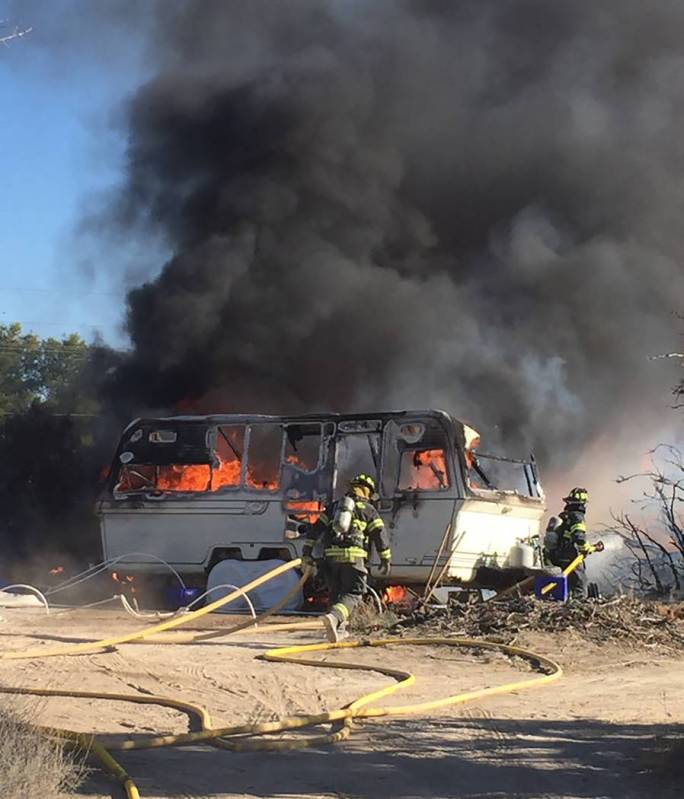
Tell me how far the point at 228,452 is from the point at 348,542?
2.78 meters

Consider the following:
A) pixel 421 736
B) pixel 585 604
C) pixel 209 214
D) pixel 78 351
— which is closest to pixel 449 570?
pixel 585 604

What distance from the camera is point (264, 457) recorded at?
1120 centimetres

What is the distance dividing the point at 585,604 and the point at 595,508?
13775mm

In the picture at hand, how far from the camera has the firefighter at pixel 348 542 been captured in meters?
8.99

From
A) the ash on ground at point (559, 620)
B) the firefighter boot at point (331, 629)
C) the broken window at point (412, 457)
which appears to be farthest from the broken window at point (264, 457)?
the firefighter boot at point (331, 629)

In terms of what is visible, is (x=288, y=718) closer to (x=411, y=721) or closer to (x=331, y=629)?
(x=411, y=721)

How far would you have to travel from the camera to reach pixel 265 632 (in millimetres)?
9141

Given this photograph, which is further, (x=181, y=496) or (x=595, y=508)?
(x=595, y=508)

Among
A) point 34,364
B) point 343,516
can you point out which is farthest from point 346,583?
point 34,364

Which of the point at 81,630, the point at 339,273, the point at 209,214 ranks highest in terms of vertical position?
the point at 209,214

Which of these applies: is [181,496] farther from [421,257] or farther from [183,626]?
[421,257]

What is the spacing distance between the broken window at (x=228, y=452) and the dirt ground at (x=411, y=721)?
285 centimetres

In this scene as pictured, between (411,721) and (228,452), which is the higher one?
(228,452)

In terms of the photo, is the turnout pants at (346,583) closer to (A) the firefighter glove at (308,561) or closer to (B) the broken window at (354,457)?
(A) the firefighter glove at (308,561)
